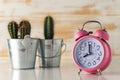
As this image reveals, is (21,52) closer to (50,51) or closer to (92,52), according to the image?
(50,51)

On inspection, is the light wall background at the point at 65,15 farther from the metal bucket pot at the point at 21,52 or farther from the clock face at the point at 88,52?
the clock face at the point at 88,52

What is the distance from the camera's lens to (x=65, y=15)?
1679 millimetres

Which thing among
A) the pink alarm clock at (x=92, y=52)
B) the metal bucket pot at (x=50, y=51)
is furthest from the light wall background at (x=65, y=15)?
the pink alarm clock at (x=92, y=52)

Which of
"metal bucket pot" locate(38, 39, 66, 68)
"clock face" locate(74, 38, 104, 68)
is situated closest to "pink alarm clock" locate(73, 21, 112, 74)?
"clock face" locate(74, 38, 104, 68)

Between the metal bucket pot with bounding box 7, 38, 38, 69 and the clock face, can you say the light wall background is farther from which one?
the clock face

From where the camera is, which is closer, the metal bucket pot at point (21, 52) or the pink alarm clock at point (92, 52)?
the pink alarm clock at point (92, 52)

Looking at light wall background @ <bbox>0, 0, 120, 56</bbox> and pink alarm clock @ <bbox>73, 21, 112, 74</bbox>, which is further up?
light wall background @ <bbox>0, 0, 120, 56</bbox>

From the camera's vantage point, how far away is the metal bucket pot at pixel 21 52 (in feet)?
4.54

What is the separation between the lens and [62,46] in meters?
1.54

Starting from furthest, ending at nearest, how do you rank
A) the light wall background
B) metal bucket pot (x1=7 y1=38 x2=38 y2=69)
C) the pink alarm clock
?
the light wall background
metal bucket pot (x1=7 y1=38 x2=38 y2=69)
the pink alarm clock

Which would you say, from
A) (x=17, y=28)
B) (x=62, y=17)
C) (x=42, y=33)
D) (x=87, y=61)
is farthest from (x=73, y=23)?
(x=87, y=61)

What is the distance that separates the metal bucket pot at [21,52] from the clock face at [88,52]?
234 millimetres

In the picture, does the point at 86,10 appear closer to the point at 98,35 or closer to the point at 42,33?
the point at 42,33

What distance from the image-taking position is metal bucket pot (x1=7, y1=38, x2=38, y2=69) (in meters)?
1.38
